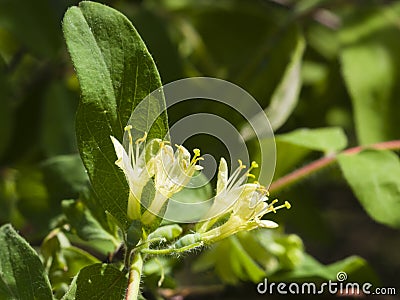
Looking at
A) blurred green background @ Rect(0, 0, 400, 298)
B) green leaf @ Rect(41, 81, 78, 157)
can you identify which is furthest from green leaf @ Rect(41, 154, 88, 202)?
green leaf @ Rect(41, 81, 78, 157)

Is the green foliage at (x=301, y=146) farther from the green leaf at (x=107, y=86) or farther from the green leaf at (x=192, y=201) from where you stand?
the green leaf at (x=107, y=86)

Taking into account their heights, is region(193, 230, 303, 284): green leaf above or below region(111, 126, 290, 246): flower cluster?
below

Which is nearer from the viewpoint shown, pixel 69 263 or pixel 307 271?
pixel 69 263

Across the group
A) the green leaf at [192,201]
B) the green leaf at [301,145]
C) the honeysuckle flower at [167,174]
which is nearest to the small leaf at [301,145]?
the green leaf at [301,145]

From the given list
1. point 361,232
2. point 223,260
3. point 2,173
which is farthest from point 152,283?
point 361,232

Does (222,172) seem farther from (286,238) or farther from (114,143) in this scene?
(286,238)

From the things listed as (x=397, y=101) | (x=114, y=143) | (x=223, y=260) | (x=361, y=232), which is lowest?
(x=361, y=232)

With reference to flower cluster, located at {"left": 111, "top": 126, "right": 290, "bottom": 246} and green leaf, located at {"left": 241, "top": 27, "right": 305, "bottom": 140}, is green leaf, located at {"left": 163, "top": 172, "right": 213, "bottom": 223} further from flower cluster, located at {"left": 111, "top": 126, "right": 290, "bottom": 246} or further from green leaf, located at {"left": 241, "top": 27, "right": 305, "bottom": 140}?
green leaf, located at {"left": 241, "top": 27, "right": 305, "bottom": 140}
